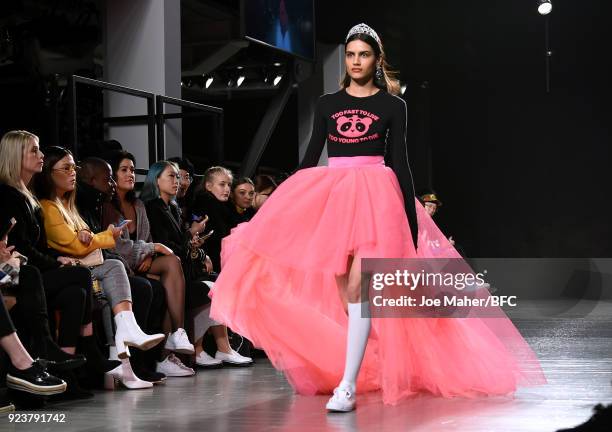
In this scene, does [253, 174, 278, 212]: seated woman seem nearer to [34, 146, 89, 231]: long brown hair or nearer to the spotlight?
[34, 146, 89, 231]: long brown hair

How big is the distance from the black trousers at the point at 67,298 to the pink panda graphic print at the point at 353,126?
1174 millimetres

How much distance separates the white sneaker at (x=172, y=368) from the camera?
4.51 metres

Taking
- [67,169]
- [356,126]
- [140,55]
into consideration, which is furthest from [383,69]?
[140,55]

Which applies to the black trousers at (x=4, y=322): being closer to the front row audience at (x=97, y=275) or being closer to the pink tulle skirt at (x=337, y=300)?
the front row audience at (x=97, y=275)

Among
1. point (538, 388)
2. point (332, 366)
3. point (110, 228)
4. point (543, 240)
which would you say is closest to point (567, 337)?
point (538, 388)

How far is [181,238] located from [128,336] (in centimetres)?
96

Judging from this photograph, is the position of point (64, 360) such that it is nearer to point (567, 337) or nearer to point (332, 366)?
point (332, 366)

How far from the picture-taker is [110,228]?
4078mm

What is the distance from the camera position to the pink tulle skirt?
338 cm

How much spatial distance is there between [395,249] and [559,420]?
0.77 meters

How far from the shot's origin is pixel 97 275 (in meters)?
4.07

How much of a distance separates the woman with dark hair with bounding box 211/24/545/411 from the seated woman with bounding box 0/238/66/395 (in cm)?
64

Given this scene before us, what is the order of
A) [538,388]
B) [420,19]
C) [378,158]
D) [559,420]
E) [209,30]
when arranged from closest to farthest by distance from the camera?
[559,420] → [378,158] → [538,388] → [209,30] → [420,19]

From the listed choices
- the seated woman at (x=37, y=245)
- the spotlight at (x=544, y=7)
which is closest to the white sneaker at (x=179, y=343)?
the seated woman at (x=37, y=245)
